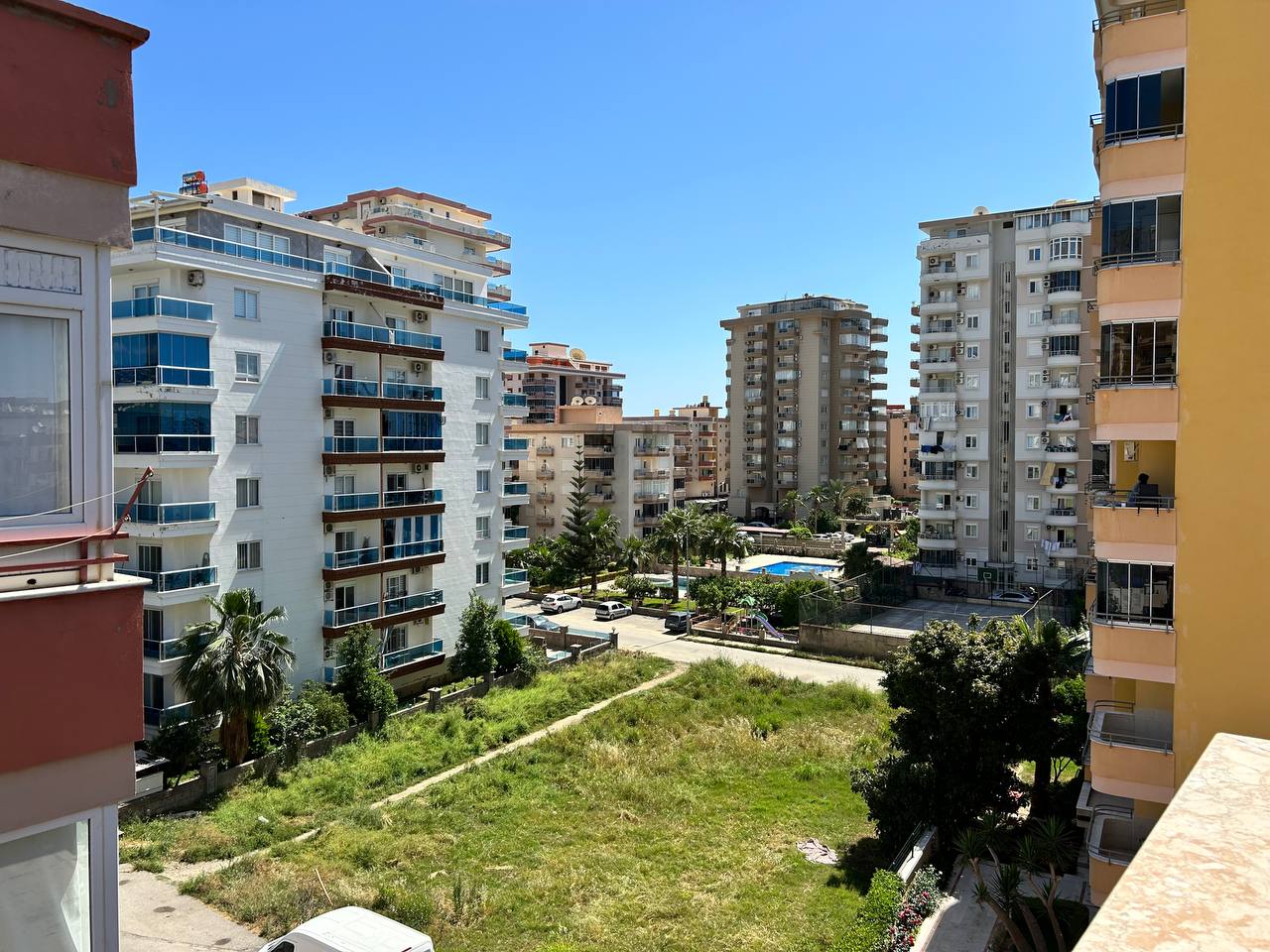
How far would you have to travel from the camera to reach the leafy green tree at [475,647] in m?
34.6

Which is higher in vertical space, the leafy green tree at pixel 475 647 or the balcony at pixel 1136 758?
the balcony at pixel 1136 758

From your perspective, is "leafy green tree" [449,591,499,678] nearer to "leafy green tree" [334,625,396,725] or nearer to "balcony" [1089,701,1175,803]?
"leafy green tree" [334,625,396,725]

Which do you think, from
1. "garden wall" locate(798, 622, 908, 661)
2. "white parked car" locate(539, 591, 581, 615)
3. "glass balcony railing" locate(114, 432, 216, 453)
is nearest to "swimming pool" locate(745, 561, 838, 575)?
"white parked car" locate(539, 591, 581, 615)

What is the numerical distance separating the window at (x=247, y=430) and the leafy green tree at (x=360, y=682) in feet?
24.7

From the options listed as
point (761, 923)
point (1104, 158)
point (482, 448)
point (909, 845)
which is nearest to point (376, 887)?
point (761, 923)

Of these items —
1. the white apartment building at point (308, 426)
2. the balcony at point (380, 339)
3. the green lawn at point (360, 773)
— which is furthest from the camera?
the balcony at point (380, 339)

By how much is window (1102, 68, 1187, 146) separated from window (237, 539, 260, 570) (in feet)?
87.2

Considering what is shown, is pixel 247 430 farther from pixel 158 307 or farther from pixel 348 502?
pixel 158 307

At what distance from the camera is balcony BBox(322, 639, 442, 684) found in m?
30.7

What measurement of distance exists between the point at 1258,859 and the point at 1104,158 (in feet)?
36.6

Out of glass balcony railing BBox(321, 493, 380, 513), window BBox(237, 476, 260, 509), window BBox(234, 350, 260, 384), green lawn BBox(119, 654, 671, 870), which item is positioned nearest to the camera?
green lawn BBox(119, 654, 671, 870)

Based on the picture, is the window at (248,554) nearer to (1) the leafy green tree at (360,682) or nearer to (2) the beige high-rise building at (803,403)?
(1) the leafy green tree at (360,682)

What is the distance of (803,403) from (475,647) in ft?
226

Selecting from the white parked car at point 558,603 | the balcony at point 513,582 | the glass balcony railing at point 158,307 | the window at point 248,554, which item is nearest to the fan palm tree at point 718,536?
the white parked car at point 558,603
